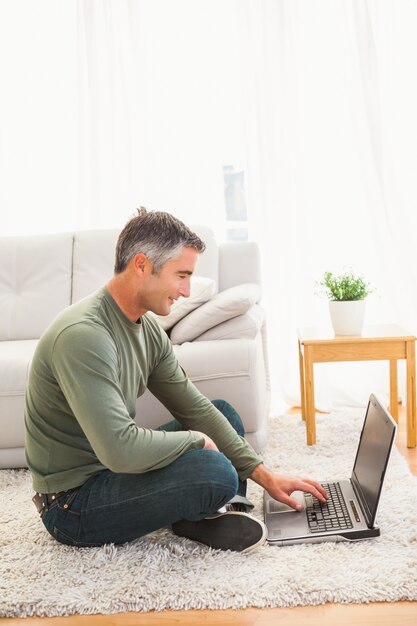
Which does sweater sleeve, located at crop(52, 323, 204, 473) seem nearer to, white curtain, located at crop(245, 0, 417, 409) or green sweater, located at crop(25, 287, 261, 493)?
green sweater, located at crop(25, 287, 261, 493)

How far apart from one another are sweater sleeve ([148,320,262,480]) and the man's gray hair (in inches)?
13.9

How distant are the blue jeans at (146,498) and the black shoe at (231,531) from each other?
0.05 m

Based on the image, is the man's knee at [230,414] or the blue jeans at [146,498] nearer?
the blue jeans at [146,498]

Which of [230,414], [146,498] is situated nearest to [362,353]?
[230,414]

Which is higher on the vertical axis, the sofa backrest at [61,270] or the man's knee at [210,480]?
the sofa backrest at [61,270]

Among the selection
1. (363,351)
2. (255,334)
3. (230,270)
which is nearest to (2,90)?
(230,270)

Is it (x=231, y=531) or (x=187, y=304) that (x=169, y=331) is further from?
(x=231, y=531)

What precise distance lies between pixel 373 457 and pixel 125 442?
73cm

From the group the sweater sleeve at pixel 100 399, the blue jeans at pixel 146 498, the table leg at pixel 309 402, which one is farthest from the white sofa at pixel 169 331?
the sweater sleeve at pixel 100 399

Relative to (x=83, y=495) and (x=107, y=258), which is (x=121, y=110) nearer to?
(x=107, y=258)

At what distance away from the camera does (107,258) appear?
331 cm

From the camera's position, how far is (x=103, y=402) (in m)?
1.58

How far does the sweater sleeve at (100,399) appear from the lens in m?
1.58

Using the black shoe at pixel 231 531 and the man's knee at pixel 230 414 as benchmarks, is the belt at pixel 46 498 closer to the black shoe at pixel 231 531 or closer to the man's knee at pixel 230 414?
the black shoe at pixel 231 531
